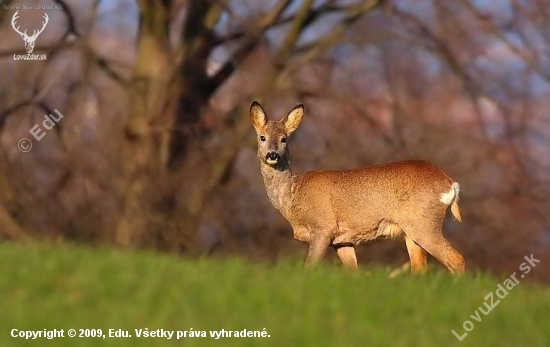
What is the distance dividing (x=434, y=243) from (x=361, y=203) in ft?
2.52

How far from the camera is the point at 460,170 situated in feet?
64.1

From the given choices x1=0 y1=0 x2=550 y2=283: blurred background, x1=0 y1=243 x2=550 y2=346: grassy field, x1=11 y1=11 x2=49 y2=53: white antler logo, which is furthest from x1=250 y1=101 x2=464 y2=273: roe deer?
x1=11 y1=11 x2=49 y2=53: white antler logo

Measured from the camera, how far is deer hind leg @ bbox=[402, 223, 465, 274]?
32.0 ft

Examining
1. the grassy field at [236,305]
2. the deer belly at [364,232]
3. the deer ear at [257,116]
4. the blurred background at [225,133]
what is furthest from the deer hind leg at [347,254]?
the blurred background at [225,133]

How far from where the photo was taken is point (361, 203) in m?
10.0

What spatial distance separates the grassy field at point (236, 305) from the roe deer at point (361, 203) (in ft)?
6.39

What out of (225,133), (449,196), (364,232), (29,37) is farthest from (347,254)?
(29,37)

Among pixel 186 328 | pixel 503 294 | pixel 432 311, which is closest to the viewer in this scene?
pixel 186 328

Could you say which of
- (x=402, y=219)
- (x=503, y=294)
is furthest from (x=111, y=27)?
(x=503, y=294)

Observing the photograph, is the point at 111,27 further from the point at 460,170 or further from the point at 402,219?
the point at 402,219

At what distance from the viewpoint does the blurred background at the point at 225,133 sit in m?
17.1

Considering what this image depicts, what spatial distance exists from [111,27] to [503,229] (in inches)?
350

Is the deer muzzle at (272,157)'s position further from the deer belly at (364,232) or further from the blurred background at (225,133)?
the blurred background at (225,133)

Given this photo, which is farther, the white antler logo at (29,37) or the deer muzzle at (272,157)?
the white antler logo at (29,37)
